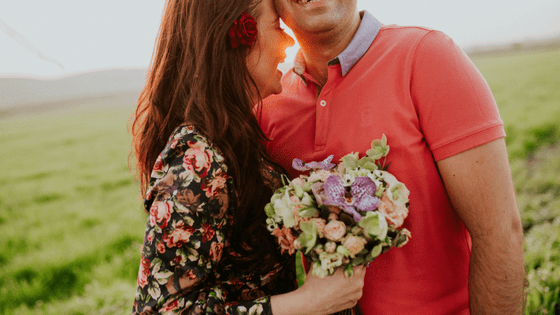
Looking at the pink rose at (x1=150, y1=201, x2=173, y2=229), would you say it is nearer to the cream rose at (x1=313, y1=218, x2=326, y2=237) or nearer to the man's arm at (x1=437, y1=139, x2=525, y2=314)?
the cream rose at (x1=313, y1=218, x2=326, y2=237)

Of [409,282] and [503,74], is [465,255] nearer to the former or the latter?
[409,282]

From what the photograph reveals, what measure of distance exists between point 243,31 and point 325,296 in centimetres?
152

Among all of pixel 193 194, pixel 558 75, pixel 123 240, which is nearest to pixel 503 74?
pixel 558 75

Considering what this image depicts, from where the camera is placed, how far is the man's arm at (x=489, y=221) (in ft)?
5.62

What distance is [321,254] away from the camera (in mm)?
1498

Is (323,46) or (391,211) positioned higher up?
(323,46)

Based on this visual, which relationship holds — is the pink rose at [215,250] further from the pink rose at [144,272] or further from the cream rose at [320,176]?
the cream rose at [320,176]

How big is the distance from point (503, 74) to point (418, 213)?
768 inches

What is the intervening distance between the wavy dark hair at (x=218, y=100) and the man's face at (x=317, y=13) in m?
0.23

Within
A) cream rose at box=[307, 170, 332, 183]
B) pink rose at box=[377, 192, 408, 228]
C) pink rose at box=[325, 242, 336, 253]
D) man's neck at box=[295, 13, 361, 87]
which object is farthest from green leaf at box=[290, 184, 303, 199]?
man's neck at box=[295, 13, 361, 87]

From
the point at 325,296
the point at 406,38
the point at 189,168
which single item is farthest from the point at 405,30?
the point at 325,296

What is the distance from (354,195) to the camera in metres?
1.53

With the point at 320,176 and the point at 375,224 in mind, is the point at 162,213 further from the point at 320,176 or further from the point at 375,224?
the point at 375,224

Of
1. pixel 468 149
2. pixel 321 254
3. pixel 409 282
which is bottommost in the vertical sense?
pixel 409 282
